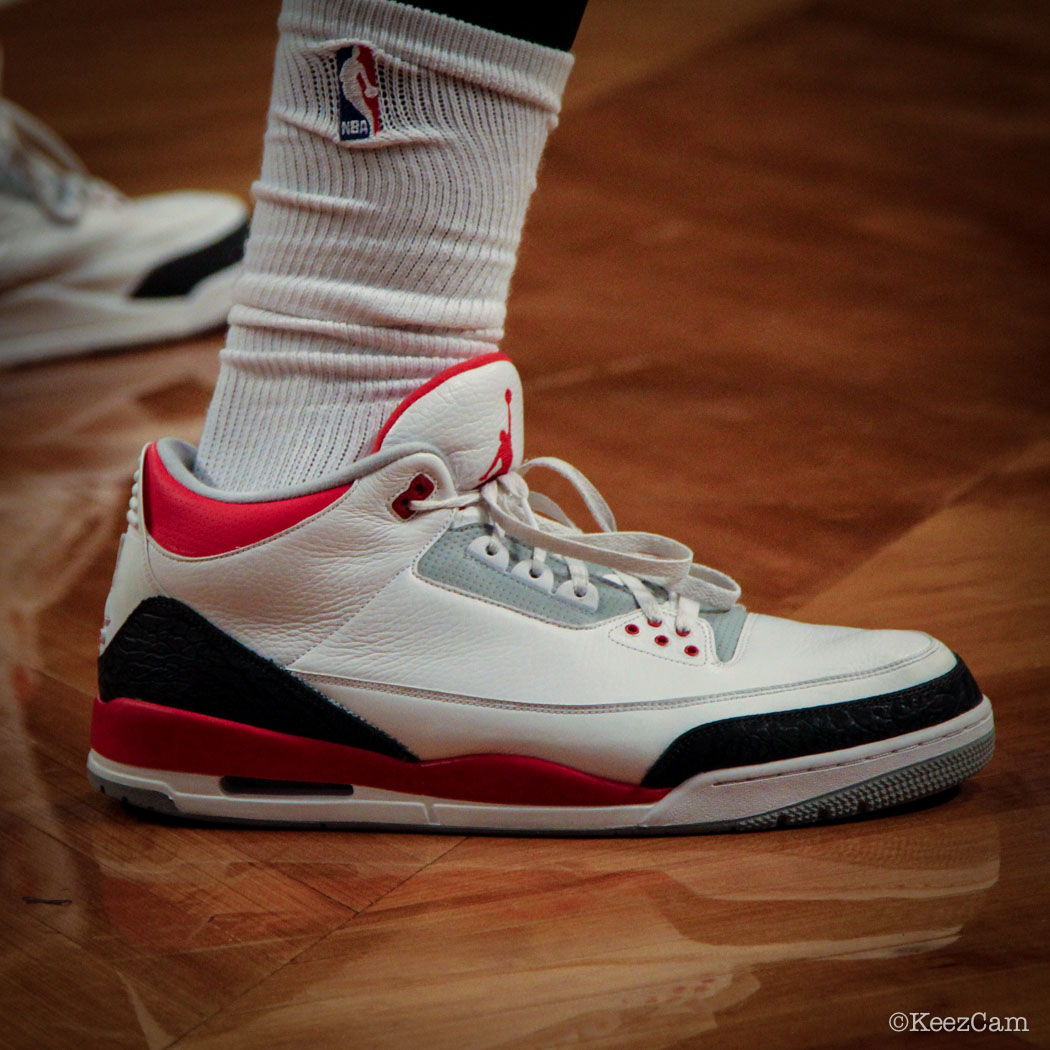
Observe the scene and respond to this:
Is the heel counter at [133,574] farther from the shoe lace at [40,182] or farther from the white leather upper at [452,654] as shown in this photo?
the shoe lace at [40,182]

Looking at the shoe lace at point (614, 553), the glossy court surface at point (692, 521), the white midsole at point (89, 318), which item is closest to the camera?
the glossy court surface at point (692, 521)

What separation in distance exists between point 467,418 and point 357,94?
0.52 ft

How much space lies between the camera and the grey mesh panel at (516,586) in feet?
2.00

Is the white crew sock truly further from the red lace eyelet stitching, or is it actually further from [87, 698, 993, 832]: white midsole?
[87, 698, 993, 832]: white midsole

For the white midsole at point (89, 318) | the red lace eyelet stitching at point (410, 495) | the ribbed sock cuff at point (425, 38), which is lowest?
the white midsole at point (89, 318)

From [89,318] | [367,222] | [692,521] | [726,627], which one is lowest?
[89,318]

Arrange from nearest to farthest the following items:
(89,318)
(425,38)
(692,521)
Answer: (425,38), (692,521), (89,318)

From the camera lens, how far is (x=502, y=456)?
63 cm

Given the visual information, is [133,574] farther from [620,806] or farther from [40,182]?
[40,182]

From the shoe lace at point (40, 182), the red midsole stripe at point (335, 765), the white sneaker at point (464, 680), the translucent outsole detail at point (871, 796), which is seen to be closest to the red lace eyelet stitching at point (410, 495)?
→ the white sneaker at point (464, 680)

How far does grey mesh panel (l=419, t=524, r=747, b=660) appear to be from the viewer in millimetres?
609

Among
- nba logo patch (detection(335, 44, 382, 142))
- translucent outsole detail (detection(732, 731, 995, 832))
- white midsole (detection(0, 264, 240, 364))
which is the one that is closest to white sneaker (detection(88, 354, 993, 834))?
translucent outsole detail (detection(732, 731, 995, 832))

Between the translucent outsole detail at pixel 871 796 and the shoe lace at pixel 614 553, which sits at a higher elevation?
the shoe lace at pixel 614 553

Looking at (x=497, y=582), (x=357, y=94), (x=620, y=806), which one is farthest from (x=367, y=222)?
(x=620, y=806)
